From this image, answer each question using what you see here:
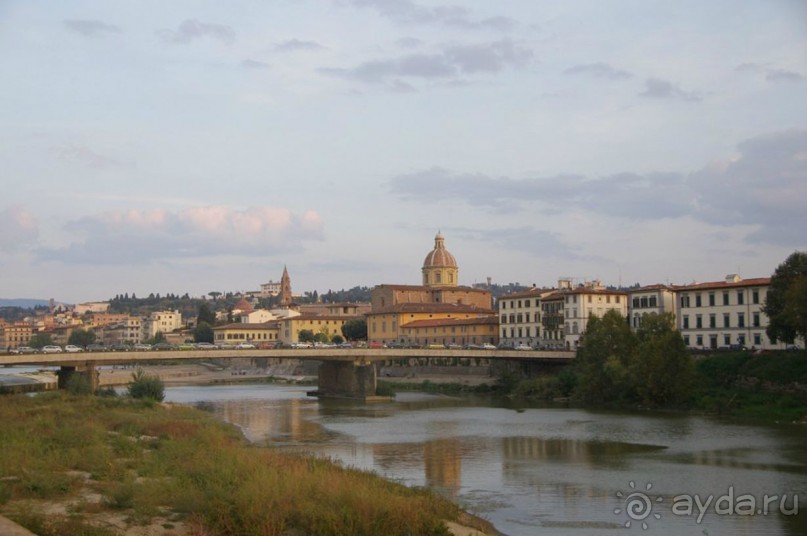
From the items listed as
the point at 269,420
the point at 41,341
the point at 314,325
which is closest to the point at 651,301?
the point at 269,420

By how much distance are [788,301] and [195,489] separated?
3889cm

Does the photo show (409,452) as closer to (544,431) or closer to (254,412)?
(544,431)

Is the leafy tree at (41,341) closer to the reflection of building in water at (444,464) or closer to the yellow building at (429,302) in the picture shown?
the yellow building at (429,302)

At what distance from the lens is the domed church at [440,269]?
136m

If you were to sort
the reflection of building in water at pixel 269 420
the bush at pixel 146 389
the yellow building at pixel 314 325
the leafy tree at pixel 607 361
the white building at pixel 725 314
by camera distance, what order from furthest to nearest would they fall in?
1. the yellow building at pixel 314 325
2. the white building at pixel 725 314
3. the leafy tree at pixel 607 361
4. the bush at pixel 146 389
5. the reflection of building in water at pixel 269 420

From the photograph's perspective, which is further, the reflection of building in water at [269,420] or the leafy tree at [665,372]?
the leafy tree at [665,372]

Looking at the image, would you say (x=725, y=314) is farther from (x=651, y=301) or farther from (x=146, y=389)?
(x=146, y=389)

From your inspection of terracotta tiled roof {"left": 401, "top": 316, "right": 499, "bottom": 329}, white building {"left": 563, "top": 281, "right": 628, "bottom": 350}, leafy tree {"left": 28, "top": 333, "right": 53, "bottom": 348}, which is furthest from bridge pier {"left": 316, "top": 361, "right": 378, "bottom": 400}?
leafy tree {"left": 28, "top": 333, "right": 53, "bottom": 348}

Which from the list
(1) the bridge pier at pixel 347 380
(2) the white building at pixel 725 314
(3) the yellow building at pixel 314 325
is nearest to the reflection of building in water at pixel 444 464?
(1) the bridge pier at pixel 347 380

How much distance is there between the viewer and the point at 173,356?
207 feet

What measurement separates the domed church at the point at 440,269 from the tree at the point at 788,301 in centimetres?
7857

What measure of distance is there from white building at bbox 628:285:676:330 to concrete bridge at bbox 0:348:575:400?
945 centimetres

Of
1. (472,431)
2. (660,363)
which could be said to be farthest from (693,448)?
(660,363)

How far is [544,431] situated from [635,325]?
39.3 meters
